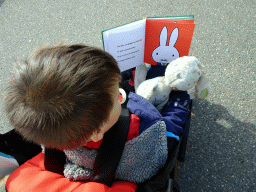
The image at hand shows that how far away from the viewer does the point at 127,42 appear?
2.79ft

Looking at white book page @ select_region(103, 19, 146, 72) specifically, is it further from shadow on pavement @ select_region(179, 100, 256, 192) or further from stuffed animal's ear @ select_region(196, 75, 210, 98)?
shadow on pavement @ select_region(179, 100, 256, 192)

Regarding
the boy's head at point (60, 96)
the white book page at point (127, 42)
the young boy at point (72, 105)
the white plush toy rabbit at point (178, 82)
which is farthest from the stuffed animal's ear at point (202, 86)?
the boy's head at point (60, 96)

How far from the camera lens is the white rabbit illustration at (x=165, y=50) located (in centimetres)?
85

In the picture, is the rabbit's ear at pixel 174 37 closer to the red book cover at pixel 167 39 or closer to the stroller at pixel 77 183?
the red book cover at pixel 167 39

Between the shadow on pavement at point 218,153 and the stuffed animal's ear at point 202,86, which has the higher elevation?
the stuffed animal's ear at point 202,86

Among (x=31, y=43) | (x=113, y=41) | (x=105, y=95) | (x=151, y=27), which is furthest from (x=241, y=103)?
(x=31, y=43)

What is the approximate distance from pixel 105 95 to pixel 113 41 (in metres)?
0.41

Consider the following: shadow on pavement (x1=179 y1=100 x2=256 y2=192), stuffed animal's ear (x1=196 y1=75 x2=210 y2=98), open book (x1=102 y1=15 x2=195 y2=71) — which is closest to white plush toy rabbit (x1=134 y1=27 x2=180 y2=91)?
open book (x1=102 y1=15 x2=195 y2=71)

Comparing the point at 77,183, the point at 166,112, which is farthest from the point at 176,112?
the point at 77,183

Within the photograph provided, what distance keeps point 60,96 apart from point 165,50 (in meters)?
0.64

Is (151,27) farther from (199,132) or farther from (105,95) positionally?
(199,132)

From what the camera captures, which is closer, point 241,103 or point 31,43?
point 241,103

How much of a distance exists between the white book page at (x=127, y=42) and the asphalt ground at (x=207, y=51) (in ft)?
0.74

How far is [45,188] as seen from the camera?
51cm
